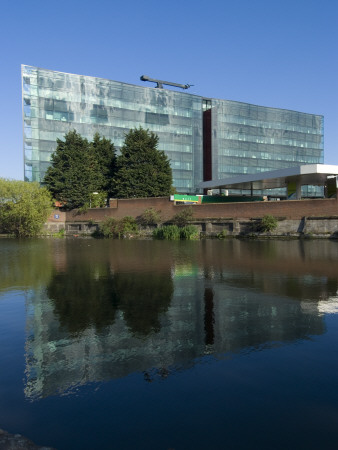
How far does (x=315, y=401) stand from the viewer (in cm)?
497

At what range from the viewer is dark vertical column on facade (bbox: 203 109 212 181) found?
304 ft

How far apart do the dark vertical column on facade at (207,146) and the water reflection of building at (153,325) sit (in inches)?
3165

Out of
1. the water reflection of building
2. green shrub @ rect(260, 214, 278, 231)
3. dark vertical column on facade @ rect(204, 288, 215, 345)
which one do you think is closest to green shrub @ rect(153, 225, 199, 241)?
green shrub @ rect(260, 214, 278, 231)

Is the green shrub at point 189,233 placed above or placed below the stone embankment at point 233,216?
below

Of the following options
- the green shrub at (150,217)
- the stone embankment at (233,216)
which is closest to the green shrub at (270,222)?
the stone embankment at (233,216)

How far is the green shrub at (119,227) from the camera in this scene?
5112 cm

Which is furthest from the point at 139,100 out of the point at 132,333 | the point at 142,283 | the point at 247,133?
the point at 132,333

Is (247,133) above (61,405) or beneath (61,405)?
above

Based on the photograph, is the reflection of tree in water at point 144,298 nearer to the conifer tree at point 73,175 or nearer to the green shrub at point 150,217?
the green shrub at point 150,217

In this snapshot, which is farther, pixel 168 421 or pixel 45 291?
pixel 45 291

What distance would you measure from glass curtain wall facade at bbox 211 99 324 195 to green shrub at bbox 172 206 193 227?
43130 mm

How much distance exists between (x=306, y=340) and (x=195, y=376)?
275 centimetres

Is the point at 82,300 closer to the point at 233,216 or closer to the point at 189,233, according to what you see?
the point at 189,233

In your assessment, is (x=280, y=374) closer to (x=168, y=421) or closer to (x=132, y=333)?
(x=168, y=421)
